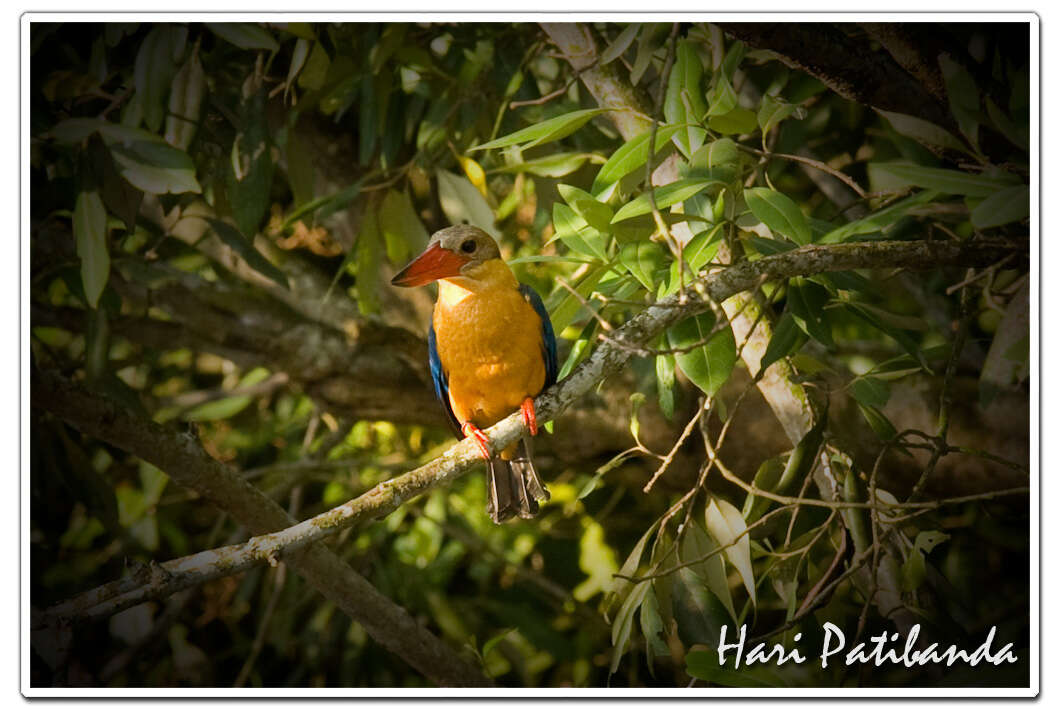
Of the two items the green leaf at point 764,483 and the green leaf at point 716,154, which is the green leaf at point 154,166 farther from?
the green leaf at point 764,483

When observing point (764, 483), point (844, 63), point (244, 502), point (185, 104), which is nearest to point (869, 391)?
point (764, 483)

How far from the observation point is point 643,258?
6.76 ft

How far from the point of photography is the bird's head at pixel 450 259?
225cm

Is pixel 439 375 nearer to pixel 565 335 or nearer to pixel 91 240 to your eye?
pixel 565 335

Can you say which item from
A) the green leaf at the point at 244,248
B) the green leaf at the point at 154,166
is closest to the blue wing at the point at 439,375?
the green leaf at the point at 244,248

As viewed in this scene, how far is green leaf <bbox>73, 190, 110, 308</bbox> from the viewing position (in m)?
2.33

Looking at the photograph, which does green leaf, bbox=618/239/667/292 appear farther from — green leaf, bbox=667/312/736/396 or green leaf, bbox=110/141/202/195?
green leaf, bbox=110/141/202/195

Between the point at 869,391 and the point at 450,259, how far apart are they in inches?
42.3

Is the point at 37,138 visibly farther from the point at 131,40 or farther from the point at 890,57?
the point at 890,57

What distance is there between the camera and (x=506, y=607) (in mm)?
3105

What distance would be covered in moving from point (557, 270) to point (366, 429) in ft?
4.13

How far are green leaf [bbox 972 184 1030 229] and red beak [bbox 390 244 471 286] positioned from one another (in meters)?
1.15

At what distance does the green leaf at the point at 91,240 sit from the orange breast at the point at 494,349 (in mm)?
894
